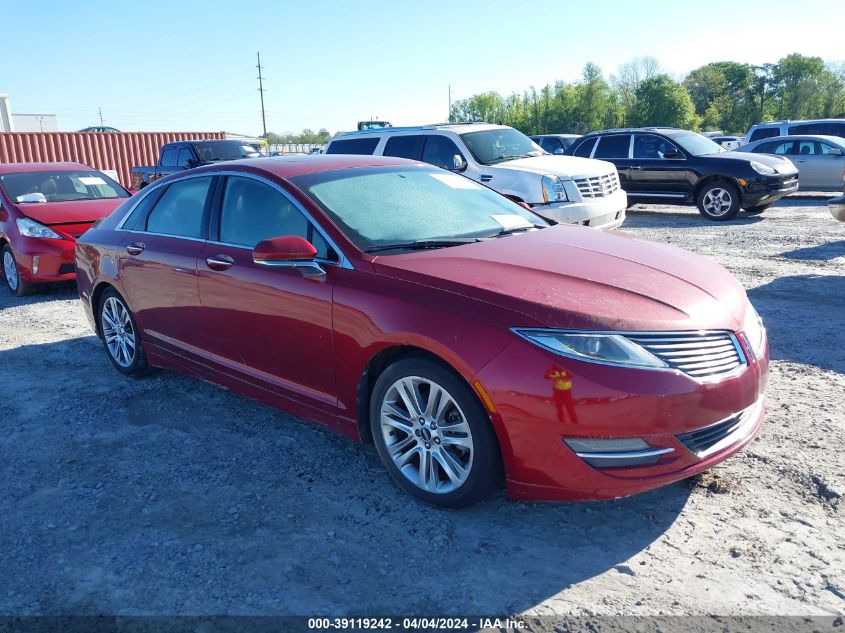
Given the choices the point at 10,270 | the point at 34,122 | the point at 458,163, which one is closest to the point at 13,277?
the point at 10,270

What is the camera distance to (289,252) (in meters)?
3.58

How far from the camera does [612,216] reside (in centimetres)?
984

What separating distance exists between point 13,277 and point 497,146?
6951 mm

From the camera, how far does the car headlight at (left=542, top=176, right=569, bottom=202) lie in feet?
30.8

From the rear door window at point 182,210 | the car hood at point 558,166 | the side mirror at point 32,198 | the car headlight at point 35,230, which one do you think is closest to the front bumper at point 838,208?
the car hood at point 558,166

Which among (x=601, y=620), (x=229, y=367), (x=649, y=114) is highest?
(x=649, y=114)

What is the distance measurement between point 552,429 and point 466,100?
71.9 metres

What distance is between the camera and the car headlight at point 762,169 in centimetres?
1286

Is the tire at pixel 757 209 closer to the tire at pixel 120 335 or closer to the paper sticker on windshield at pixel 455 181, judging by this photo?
the paper sticker on windshield at pixel 455 181

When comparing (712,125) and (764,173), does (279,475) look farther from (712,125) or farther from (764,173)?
(712,125)

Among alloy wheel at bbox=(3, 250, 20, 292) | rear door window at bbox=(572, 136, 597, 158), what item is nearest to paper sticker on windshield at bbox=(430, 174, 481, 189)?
alloy wheel at bbox=(3, 250, 20, 292)

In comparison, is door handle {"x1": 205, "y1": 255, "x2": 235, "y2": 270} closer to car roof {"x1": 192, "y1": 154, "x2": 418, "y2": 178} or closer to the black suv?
car roof {"x1": 192, "y1": 154, "x2": 418, "y2": 178}

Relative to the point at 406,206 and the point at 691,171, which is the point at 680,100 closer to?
the point at 691,171

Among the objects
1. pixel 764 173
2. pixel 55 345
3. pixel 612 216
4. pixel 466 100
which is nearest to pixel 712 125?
pixel 466 100
